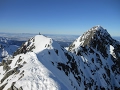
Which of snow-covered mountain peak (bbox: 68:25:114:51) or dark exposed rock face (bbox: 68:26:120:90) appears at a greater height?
snow-covered mountain peak (bbox: 68:25:114:51)

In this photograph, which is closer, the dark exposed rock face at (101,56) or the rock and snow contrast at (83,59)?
the rock and snow contrast at (83,59)

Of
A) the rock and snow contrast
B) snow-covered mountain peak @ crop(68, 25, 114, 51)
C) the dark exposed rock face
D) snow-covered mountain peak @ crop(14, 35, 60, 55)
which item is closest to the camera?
the rock and snow contrast

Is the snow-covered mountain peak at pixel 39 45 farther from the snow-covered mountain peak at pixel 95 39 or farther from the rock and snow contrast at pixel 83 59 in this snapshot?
the snow-covered mountain peak at pixel 95 39

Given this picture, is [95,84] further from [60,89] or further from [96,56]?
[60,89]

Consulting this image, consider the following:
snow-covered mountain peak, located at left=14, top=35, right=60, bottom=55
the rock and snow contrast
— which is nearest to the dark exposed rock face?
the rock and snow contrast

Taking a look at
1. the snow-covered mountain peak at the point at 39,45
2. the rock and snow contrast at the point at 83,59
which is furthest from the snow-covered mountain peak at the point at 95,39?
the snow-covered mountain peak at the point at 39,45

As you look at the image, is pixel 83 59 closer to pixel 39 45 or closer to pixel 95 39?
pixel 39 45

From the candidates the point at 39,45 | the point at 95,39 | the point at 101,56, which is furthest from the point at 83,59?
the point at 95,39

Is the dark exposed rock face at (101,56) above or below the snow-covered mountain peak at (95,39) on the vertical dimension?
below

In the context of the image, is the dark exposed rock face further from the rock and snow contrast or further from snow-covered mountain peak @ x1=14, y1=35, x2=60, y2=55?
snow-covered mountain peak @ x1=14, y1=35, x2=60, y2=55

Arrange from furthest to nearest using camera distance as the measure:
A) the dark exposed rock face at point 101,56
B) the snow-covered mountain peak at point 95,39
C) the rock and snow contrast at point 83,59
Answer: the snow-covered mountain peak at point 95,39
the dark exposed rock face at point 101,56
the rock and snow contrast at point 83,59

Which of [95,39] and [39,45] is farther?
[95,39]
